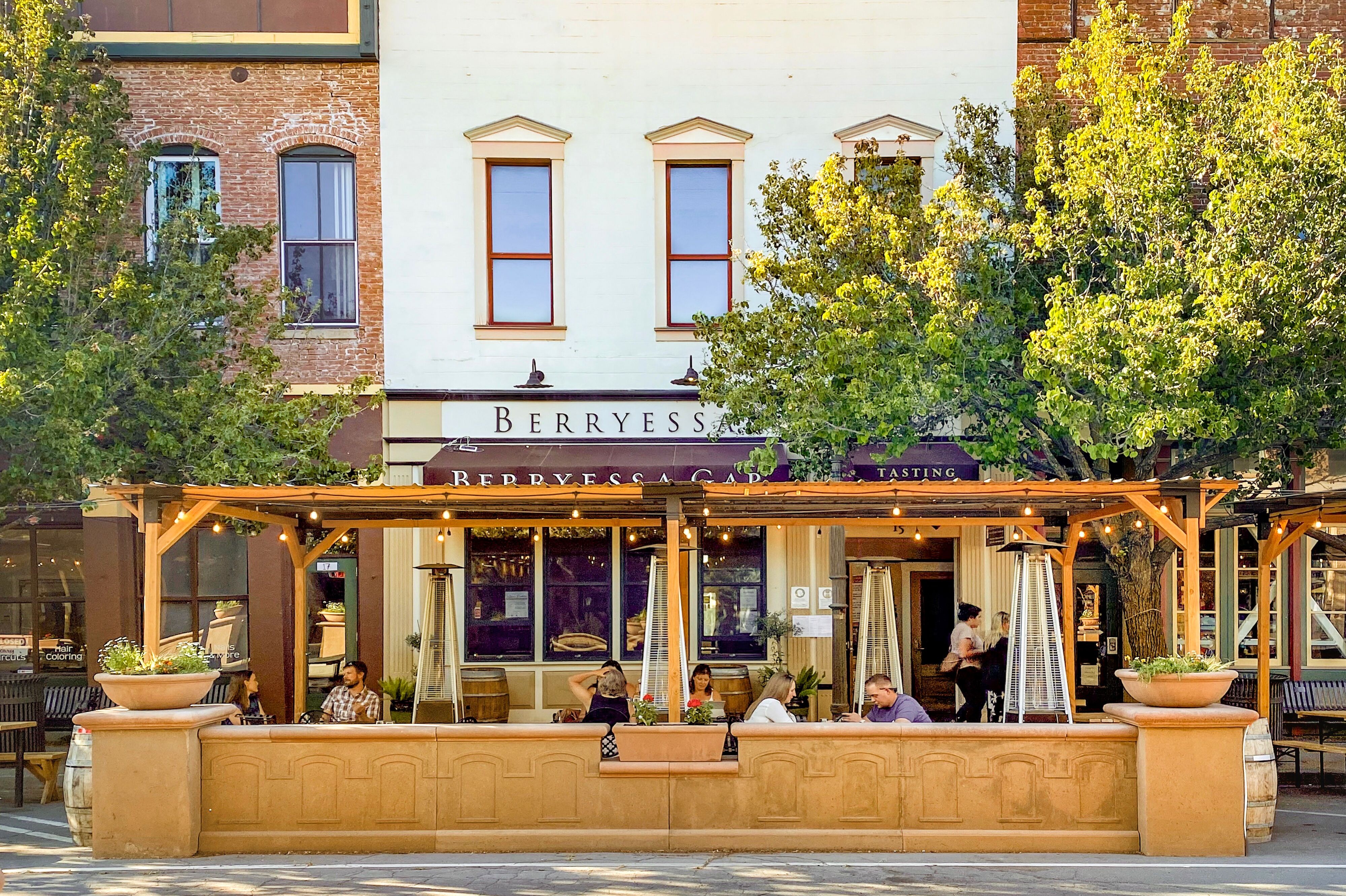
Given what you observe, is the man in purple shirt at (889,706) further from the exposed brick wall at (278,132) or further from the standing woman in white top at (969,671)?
the exposed brick wall at (278,132)

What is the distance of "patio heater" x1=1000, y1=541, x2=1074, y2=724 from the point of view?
12.7m

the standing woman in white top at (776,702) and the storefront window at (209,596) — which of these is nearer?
the standing woman in white top at (776,702)

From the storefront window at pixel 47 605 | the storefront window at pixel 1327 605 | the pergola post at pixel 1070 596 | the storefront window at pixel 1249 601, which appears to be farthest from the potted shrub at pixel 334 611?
the storefront window at pixel 1327 605

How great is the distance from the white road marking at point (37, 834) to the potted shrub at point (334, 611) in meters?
5.93

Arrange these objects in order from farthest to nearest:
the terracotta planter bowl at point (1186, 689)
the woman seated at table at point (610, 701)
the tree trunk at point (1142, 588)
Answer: the tree trunk at point (1142, 588) < the woman seated at table at point (610, 701) < the terracotta planter bowl at point (1186, 689)

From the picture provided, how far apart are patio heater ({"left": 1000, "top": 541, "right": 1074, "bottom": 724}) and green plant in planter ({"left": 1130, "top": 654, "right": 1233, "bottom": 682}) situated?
2175 mm

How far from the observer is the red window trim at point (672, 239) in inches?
709

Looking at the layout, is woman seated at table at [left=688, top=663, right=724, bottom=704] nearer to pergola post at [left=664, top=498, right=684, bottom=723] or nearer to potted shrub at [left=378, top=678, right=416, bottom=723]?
pergola post at [left=664, top=498, right=684, bottom=723]

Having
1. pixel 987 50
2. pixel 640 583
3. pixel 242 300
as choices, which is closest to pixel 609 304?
pixel 640 583

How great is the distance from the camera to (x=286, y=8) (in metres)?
17.9

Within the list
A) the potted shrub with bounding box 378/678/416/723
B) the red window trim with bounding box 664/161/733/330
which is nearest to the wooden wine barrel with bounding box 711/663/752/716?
the potted shrub with bounding box 378/678/416/723

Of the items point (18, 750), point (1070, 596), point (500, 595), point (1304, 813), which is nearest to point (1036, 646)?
point (1070, 596)

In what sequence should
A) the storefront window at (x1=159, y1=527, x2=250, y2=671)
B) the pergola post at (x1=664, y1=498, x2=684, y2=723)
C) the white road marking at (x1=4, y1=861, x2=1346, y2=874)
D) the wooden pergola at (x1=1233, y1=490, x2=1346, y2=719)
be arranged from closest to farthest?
1. the white road marking at (x1=4, y1=861, x2=1346, y2=874)
2. the pergola post at (x1=664, y1=498, x2=684, y2=723)
3. the wooden pergola at (x1=1233, y1=490, x2=1346, y2=719)
4. the storefront window at (x1=159, y1=527, x2=250, y2=671)

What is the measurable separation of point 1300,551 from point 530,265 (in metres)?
11.4
